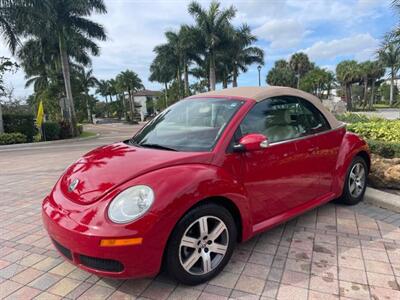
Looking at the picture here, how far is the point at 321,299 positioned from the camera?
2.29 m

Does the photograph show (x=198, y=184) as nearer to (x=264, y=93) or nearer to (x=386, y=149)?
(x=264, y=93)

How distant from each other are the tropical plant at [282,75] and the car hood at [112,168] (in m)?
60.1

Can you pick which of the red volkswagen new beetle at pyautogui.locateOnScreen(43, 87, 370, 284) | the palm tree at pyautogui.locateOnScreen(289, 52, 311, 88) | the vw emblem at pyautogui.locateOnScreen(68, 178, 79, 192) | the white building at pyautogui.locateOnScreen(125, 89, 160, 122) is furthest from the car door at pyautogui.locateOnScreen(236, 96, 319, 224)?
the white building at pyautogui.locateOnScreen(125, 89, 160, 122)

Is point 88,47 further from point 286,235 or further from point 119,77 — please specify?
point 119,77

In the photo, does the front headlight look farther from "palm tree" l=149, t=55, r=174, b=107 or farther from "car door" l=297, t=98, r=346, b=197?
"palm tree" l=149, t=55, r=174, b=107

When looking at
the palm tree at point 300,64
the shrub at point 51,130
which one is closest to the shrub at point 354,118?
the shrub at point 51,130

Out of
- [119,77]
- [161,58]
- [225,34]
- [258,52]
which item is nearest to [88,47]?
[225,34]

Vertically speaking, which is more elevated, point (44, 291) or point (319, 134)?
point (319, 134)

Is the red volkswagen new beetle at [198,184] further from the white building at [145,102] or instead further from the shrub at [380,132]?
the white building at [145,102]

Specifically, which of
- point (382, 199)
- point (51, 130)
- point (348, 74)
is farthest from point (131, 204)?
point (348, 74)

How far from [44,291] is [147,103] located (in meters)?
85.2

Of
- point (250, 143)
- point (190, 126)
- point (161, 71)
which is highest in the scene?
point (161, 71)

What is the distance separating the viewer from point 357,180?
4.09 m

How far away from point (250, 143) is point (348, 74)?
55306 mm
